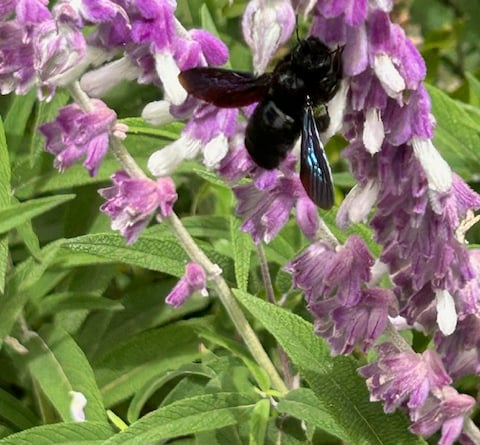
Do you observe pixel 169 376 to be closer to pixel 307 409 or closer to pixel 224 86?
pixel 307 409

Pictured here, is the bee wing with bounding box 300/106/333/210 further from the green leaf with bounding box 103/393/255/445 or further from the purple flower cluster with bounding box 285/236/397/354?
the green leaf with bounding box 103/393/255/445

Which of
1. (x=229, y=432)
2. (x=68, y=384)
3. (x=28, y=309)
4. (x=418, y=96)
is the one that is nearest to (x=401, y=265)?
(x=418, y=96)

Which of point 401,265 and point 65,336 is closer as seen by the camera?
point 401,265

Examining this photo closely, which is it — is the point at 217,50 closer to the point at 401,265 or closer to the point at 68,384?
the point at 401,265

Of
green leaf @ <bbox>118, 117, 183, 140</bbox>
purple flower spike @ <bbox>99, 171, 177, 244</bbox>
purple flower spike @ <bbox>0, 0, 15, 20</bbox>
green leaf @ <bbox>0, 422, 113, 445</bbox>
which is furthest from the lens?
green leaf @ <bbox>118, 117, 183, 140</bbox>

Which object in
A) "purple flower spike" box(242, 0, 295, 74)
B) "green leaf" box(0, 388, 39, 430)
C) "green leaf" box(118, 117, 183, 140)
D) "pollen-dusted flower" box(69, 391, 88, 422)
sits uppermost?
"purple flower spike" box(242, 0, 295, 74)

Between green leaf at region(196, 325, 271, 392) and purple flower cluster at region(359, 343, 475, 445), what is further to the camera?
green leaf at region(196, 325, 271, 392)

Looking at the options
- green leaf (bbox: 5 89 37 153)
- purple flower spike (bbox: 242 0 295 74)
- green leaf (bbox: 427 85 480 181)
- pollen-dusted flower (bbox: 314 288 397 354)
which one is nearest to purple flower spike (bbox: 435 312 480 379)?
pollen-dusted flower (bbox: 314 288 397 354)

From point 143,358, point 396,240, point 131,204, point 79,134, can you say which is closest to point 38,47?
point 79,134
